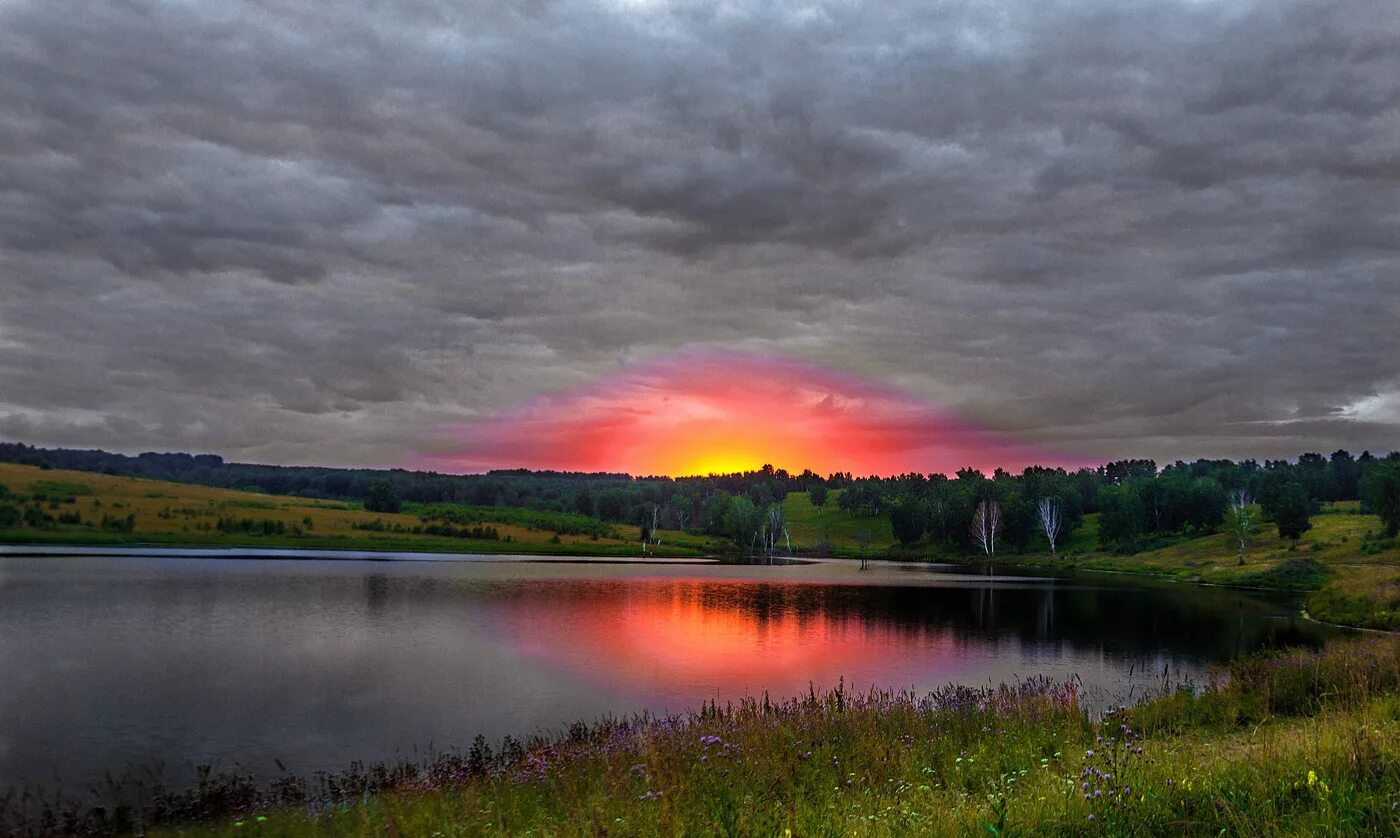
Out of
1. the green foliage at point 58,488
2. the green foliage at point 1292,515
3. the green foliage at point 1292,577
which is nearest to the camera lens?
the green foliage at point 1292,577

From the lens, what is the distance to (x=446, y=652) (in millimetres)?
40000

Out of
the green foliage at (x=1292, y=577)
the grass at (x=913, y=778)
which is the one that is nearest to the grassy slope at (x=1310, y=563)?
the green foliage at (x=1292, y=577)

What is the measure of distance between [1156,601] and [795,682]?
5886 cm

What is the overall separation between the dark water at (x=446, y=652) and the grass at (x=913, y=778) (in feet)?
16.1

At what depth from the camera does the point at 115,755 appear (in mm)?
21922

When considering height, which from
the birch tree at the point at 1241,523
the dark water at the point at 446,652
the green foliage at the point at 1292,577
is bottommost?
the green foliage at the point at 1292,577

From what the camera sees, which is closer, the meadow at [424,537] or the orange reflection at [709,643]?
the orange reflection at [709,643]

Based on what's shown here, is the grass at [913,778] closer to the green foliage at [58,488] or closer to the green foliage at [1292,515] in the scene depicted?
the green foliage at [1292,515]

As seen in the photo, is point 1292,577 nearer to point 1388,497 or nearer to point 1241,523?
point 1388,497

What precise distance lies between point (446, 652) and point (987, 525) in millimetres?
163669

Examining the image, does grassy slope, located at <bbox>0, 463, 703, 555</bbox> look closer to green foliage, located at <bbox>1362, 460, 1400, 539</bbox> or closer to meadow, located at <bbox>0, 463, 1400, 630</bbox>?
meadow, located at <bbox>0, 463, 1400, 630</bbox>

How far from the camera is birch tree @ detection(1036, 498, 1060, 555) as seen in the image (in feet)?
557

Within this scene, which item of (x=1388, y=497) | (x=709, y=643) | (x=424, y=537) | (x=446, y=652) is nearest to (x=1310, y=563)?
(x=1388, y=497)

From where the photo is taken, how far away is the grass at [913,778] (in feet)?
27.2
